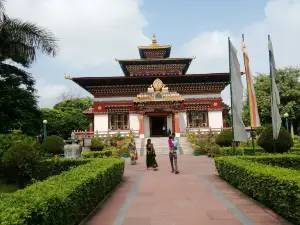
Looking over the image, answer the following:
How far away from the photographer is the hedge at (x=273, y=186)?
5512 millimetres

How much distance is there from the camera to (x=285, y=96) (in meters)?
39.4

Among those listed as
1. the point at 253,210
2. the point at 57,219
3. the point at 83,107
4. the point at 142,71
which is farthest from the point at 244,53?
the point at 83,107

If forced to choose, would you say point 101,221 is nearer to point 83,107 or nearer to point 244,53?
point 244,53

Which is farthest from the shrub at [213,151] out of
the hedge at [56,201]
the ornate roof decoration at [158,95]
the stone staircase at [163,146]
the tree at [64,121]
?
the tree at [64,121]

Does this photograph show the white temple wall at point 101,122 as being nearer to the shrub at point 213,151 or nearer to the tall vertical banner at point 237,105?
the shrub at point 213,151

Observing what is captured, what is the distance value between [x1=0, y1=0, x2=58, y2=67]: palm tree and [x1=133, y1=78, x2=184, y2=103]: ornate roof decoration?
14.9m

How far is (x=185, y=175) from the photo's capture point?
12516mm

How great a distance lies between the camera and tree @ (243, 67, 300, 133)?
3872cm

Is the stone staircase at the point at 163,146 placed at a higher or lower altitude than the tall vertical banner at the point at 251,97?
lower

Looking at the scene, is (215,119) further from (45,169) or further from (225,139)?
(45,169)

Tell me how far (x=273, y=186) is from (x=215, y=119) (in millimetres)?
25039

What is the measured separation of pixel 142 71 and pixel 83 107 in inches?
938

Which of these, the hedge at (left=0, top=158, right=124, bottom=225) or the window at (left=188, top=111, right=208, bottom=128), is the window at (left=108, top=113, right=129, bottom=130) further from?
the hedge at (left=0, top=158, right=124, bottom=225)

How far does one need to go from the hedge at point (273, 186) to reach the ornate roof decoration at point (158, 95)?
785 inches
